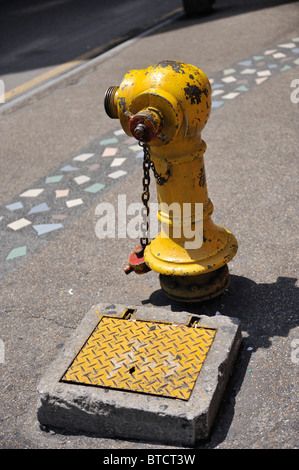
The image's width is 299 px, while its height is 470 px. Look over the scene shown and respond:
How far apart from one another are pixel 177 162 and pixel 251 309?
1.06m

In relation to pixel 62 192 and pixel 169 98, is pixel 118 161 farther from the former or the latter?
pixel 169 98

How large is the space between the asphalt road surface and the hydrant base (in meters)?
0.12

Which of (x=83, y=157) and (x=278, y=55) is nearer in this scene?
(x=83, y=157)

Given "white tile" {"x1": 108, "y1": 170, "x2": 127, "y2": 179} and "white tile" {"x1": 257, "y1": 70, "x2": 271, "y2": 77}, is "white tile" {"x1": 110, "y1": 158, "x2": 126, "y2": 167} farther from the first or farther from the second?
"white tile" {"x1": 257, "y1": 70, "x2": 271, "y2": 77}

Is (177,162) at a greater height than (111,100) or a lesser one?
lesser

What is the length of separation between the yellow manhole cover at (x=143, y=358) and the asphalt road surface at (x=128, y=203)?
26 centimetres

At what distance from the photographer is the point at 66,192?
5367 mm

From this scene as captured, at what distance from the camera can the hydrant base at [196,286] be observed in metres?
3.54

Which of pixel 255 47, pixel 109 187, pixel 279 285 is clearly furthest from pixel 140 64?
pixel 279 285

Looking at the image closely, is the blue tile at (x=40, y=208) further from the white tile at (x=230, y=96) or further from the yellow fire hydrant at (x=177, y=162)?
the white tile at (x=230, y=96)

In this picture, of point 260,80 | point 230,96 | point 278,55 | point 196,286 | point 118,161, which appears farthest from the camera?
point 278,55

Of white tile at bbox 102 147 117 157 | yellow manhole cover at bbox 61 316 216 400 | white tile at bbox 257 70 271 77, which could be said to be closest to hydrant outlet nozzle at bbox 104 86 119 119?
yellow manhole cover at bbox 61 316 216 400

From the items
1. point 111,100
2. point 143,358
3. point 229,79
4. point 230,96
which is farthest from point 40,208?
point 229,79

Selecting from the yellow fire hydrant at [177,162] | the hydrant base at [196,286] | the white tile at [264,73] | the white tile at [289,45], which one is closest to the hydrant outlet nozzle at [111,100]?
the yellow fire hydrant at [177,162]
